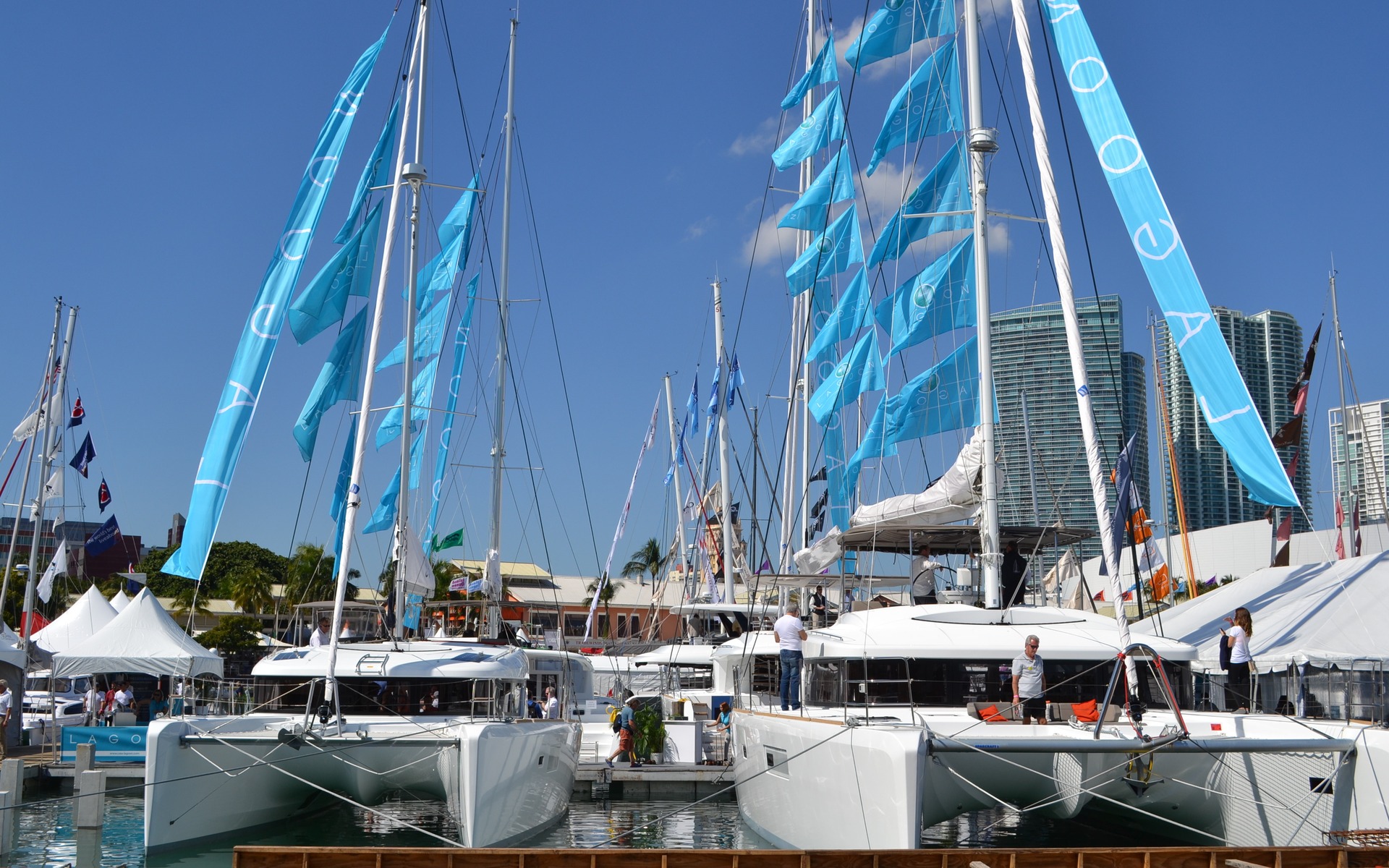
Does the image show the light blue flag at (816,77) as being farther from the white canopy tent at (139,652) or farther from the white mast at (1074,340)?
the white canopy tent at (139,652)

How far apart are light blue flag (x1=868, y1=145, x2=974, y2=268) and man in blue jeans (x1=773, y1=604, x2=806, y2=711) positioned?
21.7 ft

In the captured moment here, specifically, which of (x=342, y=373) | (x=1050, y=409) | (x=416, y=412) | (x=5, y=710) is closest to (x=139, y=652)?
(x=5, y=710)

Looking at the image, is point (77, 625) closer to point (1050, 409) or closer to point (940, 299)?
point (940, 299)

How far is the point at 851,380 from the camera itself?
22484mm

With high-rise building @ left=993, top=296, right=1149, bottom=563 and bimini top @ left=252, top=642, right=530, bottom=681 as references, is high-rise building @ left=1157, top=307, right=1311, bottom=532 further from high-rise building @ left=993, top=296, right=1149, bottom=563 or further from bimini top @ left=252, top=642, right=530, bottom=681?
bimini top @ left=252, top=642, right=530, bottom=681

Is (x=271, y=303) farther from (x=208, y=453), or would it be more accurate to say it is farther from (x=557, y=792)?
(x=557, y=792)

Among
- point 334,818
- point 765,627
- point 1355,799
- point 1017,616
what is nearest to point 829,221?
point 765,627

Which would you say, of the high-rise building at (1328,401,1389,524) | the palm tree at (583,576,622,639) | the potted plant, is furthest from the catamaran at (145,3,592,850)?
the palm tree at (583,576,622,639)

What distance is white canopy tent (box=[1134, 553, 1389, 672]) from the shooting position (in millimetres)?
17500

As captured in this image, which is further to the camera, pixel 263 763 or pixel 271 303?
pixel 271 303

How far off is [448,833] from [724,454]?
1777 centimetres

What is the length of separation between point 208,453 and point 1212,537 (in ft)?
181

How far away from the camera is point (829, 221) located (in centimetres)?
2617

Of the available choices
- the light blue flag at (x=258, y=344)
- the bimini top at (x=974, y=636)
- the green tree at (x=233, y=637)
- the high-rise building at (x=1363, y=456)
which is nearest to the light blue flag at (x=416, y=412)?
the light blue flag at (x=258, y=344)
